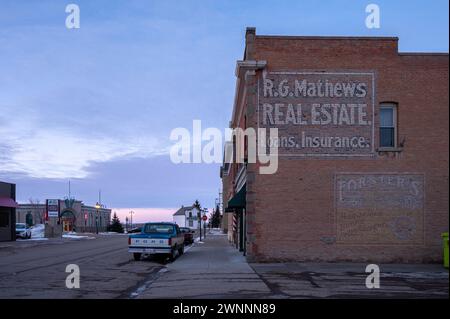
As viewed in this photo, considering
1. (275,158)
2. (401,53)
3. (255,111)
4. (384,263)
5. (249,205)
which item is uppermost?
(401,53)

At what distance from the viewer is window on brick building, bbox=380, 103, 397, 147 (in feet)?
72.6

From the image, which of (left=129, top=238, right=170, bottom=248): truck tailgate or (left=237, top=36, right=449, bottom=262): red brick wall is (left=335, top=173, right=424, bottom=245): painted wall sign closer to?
(left=237, top=36, right=449, bottom=262): red brick wall

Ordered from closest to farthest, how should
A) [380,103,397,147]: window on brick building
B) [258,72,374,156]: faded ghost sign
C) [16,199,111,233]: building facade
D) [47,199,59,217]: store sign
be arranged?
1. [258,72,374,156]: faded ghost sign
2. [380,103,397,147]: window on brick building
3. [47,199,59,217]: store sign
4. [16,199,111,233]: building facade

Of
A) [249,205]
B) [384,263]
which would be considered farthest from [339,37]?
[384,263]

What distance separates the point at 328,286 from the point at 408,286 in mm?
2244

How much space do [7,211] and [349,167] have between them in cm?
3736

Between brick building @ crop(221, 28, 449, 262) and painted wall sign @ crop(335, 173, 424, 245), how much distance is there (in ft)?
0.13

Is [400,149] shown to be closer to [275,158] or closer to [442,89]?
[442,89]

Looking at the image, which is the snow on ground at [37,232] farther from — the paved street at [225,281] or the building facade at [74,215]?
the paved street at [225,281]

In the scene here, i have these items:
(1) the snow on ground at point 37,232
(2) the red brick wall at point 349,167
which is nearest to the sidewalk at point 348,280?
(2) the red brick wall at point 349,167

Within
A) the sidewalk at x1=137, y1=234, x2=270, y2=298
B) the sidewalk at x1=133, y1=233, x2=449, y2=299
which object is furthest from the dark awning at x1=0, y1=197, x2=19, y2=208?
the sidewalk at x1=137, y1=234, x2=270, y2=298

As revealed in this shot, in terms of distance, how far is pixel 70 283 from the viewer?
16.0 m

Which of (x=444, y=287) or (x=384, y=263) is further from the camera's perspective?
(x=384, y=263)
